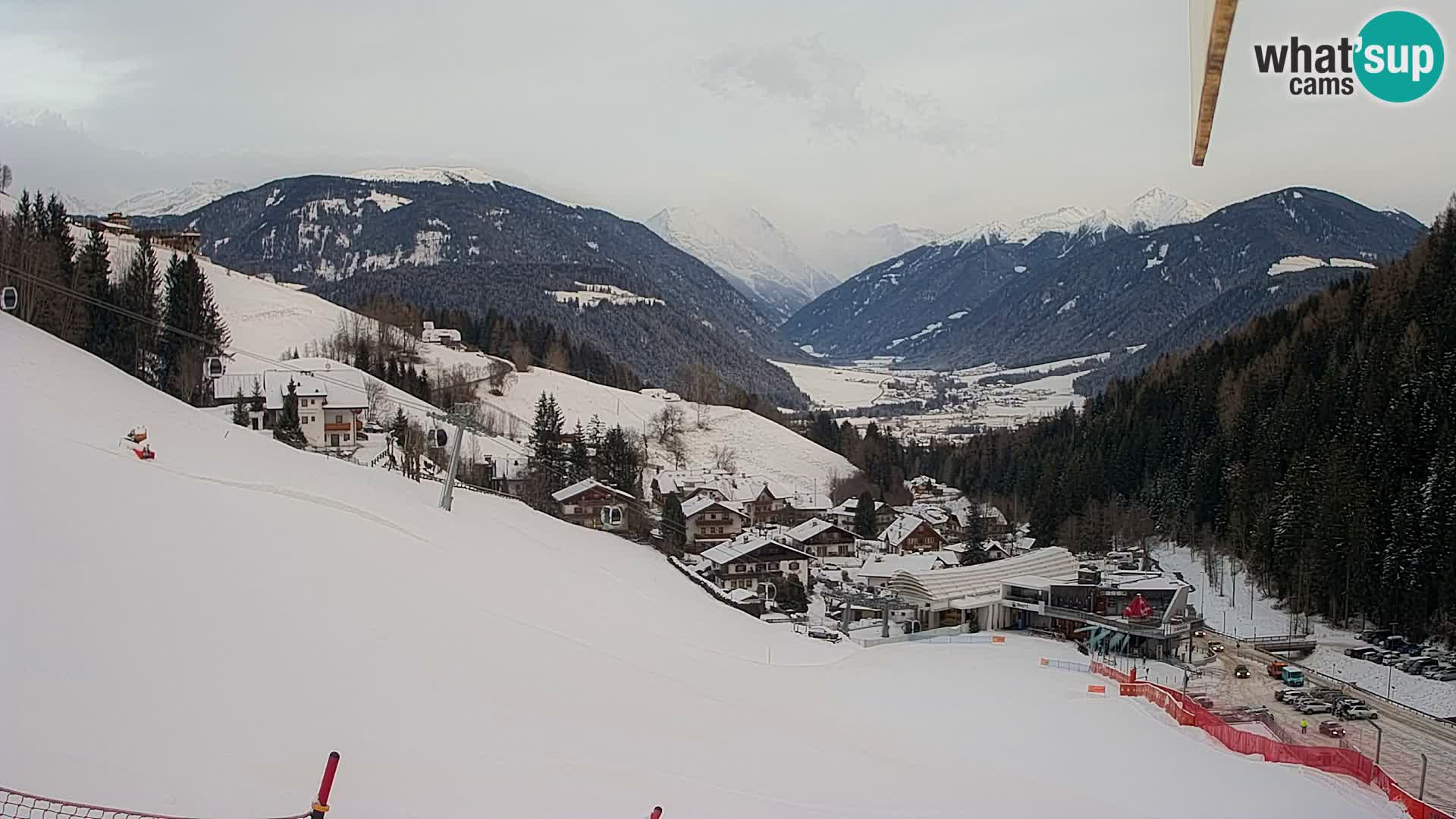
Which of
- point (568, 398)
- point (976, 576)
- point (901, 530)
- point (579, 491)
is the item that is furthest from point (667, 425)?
point (976, 576)

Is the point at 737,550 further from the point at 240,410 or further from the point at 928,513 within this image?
the point at 928,513

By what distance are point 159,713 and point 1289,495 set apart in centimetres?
3035

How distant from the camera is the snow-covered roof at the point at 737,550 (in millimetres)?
28500

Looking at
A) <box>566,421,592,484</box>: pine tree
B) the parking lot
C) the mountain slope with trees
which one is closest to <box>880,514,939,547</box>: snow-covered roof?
<box>566,421,592,484</box>: pine tree

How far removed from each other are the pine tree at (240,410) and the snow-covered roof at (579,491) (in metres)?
9.52

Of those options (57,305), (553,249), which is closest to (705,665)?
(57,305)

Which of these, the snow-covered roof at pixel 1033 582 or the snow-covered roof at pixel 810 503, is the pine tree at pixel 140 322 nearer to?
the snow-covered roof at pixel 810 503

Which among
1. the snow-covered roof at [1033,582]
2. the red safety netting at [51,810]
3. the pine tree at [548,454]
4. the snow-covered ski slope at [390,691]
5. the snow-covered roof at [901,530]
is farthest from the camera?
the snow-covered roof at [901,530]

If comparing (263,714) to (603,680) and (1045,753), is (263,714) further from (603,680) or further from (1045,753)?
(1045,753)

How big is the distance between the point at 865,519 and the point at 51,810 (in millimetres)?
38186

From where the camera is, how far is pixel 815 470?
5556 cm

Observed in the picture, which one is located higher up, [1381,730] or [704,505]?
[704,505]

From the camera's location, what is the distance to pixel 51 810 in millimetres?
3805

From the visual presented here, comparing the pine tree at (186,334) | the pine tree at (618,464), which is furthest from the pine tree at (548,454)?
the pine tree at (186,334)
